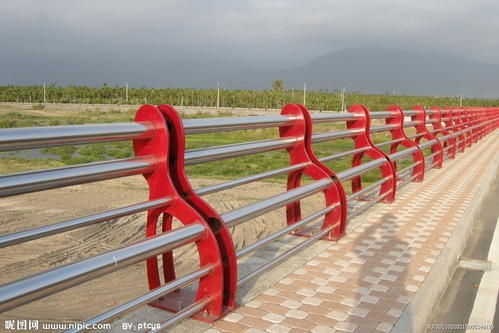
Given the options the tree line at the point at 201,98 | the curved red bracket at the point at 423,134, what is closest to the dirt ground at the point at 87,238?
the curved red bracket at the point at 423,134

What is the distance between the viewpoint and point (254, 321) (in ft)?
9.62

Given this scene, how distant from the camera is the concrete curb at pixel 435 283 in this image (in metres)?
3.12

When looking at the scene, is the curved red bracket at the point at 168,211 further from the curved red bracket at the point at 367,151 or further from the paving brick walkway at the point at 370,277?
the curved red bracket at the point at 367,151

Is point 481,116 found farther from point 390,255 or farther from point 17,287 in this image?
point 17,287

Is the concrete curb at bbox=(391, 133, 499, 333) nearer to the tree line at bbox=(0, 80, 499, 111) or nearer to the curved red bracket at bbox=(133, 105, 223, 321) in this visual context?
the curved red bracket at bbox=(133, 105, 223, 321)

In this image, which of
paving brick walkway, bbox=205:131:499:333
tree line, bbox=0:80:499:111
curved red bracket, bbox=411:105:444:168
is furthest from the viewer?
tree line, bbox=0:80:499:111

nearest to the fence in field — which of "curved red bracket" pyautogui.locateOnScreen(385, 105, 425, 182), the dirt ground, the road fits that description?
the road

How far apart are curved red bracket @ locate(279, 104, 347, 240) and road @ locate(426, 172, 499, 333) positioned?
3.42ft

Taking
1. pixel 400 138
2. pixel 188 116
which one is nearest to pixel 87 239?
pixel 400 138

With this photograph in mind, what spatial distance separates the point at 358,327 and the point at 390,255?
148 cm

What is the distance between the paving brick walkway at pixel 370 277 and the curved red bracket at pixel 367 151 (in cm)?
20

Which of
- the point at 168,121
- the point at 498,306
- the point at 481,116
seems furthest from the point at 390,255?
the point at 481,116

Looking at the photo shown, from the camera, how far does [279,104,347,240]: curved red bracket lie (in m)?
4.28

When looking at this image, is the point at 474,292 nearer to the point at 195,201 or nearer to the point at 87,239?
the point at 195,201
